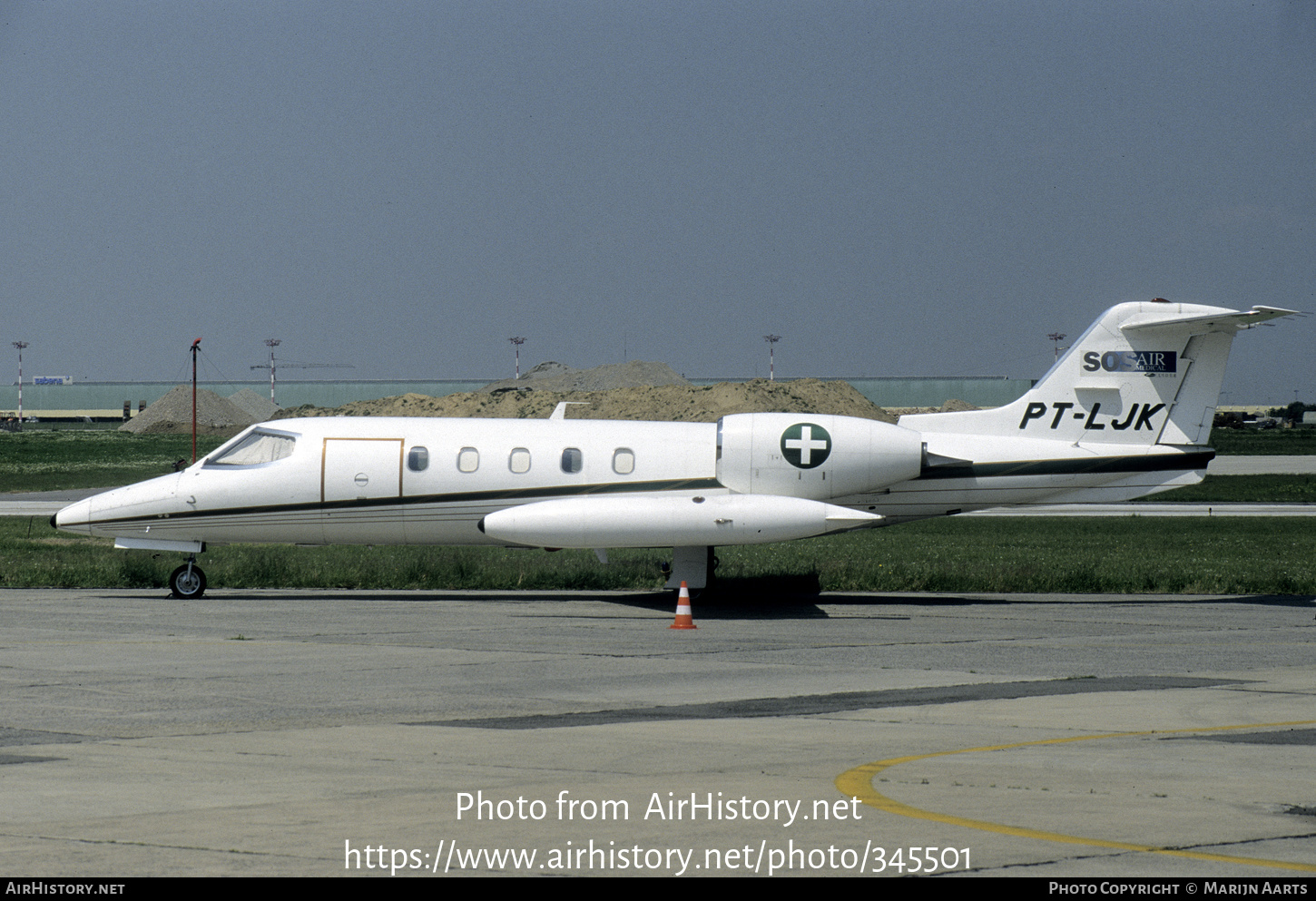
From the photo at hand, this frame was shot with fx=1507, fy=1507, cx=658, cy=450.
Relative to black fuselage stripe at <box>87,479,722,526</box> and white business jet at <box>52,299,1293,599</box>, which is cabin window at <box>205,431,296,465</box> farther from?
black fuselage stripe at <box>87,479,722,526</box>

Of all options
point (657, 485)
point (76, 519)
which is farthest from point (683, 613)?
point (76, 519)

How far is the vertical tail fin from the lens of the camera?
24.5 metres

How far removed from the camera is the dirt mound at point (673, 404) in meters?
100

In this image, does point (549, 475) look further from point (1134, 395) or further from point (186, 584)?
point (1134, 395)

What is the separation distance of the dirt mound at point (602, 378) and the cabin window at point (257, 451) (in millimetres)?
116928

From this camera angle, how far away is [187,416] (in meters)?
156

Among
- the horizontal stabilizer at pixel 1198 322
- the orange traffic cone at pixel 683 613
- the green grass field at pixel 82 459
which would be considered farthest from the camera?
the green grass field at pixel 82 459

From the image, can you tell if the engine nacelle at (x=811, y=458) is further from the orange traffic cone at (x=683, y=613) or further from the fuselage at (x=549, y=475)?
the orange traffic cone at (x=683, y=613)

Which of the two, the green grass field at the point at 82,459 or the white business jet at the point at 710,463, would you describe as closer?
the white business jet at the point at 710,463

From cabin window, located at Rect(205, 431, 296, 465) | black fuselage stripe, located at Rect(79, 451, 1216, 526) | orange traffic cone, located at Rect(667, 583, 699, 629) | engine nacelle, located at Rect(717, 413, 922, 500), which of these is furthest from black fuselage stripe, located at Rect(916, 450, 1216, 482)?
cabin window, located at Rect(205, 431, 296, 465)

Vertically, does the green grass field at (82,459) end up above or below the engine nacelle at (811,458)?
below

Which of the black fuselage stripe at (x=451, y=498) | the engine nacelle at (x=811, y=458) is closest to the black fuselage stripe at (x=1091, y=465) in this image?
the engine nacelle at (x=811, y=458)

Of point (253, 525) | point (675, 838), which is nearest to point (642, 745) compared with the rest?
point (675, 838)
